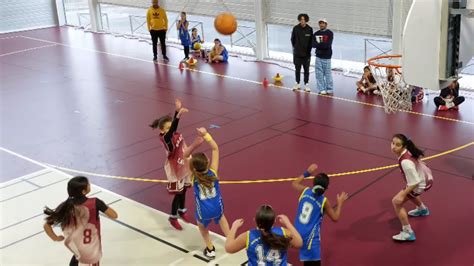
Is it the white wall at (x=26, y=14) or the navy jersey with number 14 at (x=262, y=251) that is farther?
the white wall at (x=26, y=14)

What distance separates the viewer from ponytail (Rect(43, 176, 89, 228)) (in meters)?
5.21

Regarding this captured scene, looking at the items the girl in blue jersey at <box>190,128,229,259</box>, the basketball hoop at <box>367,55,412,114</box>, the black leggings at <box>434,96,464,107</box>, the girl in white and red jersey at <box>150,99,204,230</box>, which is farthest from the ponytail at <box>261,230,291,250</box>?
the black leggings at <box>434,96,464,107</box>

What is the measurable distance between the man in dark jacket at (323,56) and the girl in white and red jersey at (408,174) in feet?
21.5

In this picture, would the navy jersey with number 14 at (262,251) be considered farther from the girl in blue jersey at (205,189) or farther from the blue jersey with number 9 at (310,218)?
the girl in blue jersey at (205,189)

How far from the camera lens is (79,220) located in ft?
17.4

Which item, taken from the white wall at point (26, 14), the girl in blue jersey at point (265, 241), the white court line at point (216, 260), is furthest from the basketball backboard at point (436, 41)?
the white wall at point (26, 14)

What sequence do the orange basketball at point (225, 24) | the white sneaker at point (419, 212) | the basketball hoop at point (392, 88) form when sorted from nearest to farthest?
the white sneaker at point (419, 212) < the basketball hoop at point (392, 88) < the orange basketball at point (225, 24)

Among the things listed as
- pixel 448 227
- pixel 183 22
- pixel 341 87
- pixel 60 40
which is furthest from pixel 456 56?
pixel 60 40

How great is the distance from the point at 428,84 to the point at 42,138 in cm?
767

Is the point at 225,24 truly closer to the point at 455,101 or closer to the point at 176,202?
the point at 455,101

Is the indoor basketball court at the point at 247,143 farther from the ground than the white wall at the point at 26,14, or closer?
closer

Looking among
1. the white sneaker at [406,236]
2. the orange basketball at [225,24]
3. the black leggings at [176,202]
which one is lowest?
the white sneaker at [406,236]

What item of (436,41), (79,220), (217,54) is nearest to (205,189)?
(79,220)

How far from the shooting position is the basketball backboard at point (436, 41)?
19.2 ft
